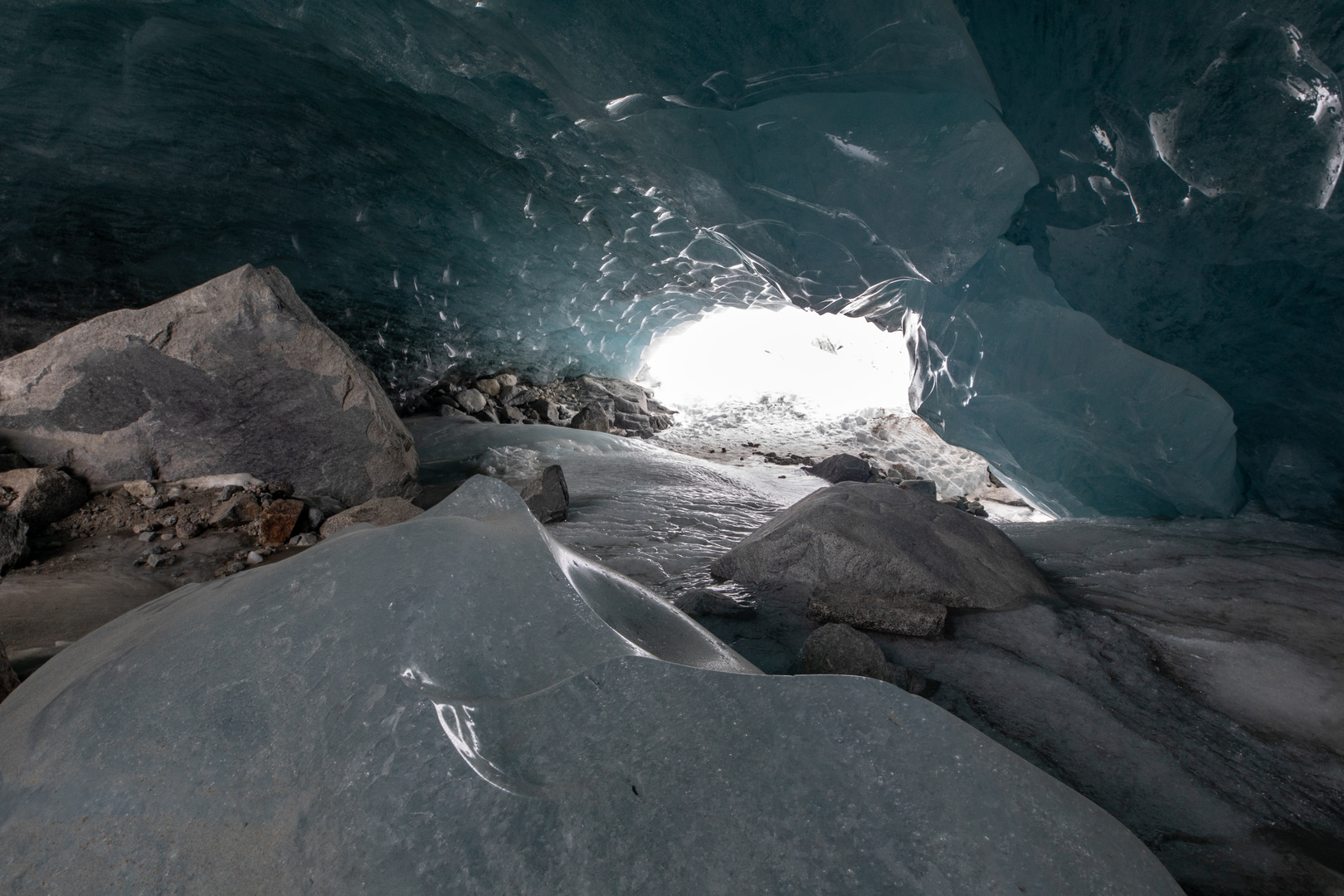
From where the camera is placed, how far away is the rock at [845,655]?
153cm

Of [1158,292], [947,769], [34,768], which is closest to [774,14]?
[1158,292]

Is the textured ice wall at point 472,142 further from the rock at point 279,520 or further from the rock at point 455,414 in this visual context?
the rock at point 279,520

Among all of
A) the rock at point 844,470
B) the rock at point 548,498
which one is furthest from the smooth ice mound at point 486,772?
the rock at point 844,470

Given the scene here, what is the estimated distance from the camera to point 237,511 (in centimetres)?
264

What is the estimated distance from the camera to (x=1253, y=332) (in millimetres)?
2836

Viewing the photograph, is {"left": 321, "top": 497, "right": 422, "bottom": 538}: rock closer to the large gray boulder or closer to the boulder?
the large gray boulder

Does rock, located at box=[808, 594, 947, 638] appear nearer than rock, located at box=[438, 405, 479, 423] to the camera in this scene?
Yes

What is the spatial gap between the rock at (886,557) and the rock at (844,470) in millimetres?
2598

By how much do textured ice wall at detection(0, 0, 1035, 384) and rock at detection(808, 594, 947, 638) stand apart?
8.13 ft

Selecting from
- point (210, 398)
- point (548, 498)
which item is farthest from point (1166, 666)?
point (210, 398)

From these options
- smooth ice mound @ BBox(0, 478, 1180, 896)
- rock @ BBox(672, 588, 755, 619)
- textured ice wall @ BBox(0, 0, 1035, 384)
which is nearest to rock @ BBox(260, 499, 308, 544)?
smooth ice mound @ BBox(0, 478, 1180, 896)

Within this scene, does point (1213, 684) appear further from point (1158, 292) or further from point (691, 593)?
point (1158, 292)

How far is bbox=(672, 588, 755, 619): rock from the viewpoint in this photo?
2006mm

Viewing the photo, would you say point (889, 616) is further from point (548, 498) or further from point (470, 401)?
point (470, 401)
